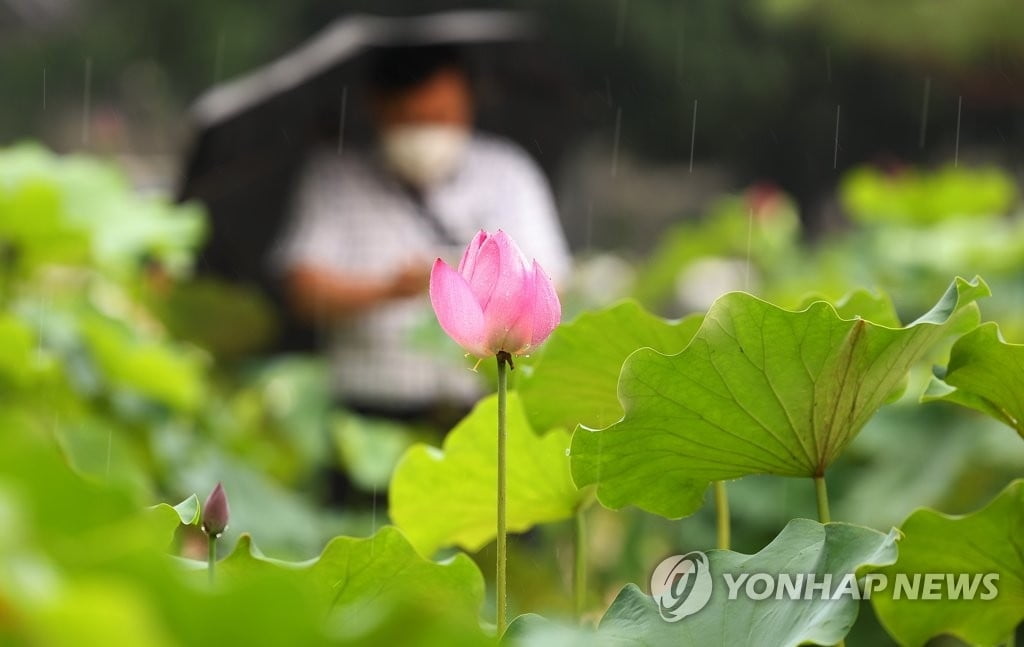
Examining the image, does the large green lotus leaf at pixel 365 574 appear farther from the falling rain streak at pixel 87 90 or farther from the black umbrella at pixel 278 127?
the falling rain streak at pixel 87 90

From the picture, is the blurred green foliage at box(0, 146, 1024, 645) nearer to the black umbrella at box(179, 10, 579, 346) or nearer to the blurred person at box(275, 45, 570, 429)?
the blurred person at box(275, 45, 570, 429)

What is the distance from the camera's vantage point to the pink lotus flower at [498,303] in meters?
0.49

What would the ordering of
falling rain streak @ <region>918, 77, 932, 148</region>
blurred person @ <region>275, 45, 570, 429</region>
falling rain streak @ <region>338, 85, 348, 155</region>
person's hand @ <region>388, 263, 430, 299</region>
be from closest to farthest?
1. person's hand @ <region>388, 263, 430, 299</region>
2. blurred person @ <region>275, 45, 570, 429</region>
3. falling rain streak @ <region>338, 85, 348, 155</region>
4. falling rain streak @ <region>918, 77, 932, 148</region>

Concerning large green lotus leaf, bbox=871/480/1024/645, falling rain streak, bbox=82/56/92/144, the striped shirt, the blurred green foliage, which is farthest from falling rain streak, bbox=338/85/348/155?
falling rain streak, bbox=82/56/92/144

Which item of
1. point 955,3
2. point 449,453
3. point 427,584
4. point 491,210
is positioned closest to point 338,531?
point 491,210

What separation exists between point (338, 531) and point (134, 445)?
48 centimetres

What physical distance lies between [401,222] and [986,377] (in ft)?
7.29

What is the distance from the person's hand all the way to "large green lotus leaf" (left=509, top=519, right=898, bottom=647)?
6.01ft

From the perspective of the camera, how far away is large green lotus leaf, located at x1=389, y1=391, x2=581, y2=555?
0.64m

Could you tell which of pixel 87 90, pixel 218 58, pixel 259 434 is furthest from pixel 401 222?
pixel 218 58

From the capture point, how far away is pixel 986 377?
1.73 ft

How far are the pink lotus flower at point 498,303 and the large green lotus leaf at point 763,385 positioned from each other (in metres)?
0.04

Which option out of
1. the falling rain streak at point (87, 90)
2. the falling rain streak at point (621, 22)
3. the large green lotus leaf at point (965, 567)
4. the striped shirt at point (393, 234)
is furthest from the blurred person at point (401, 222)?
the falling rain streak at point (621, 22)

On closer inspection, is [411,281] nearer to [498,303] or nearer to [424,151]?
[424,151]
